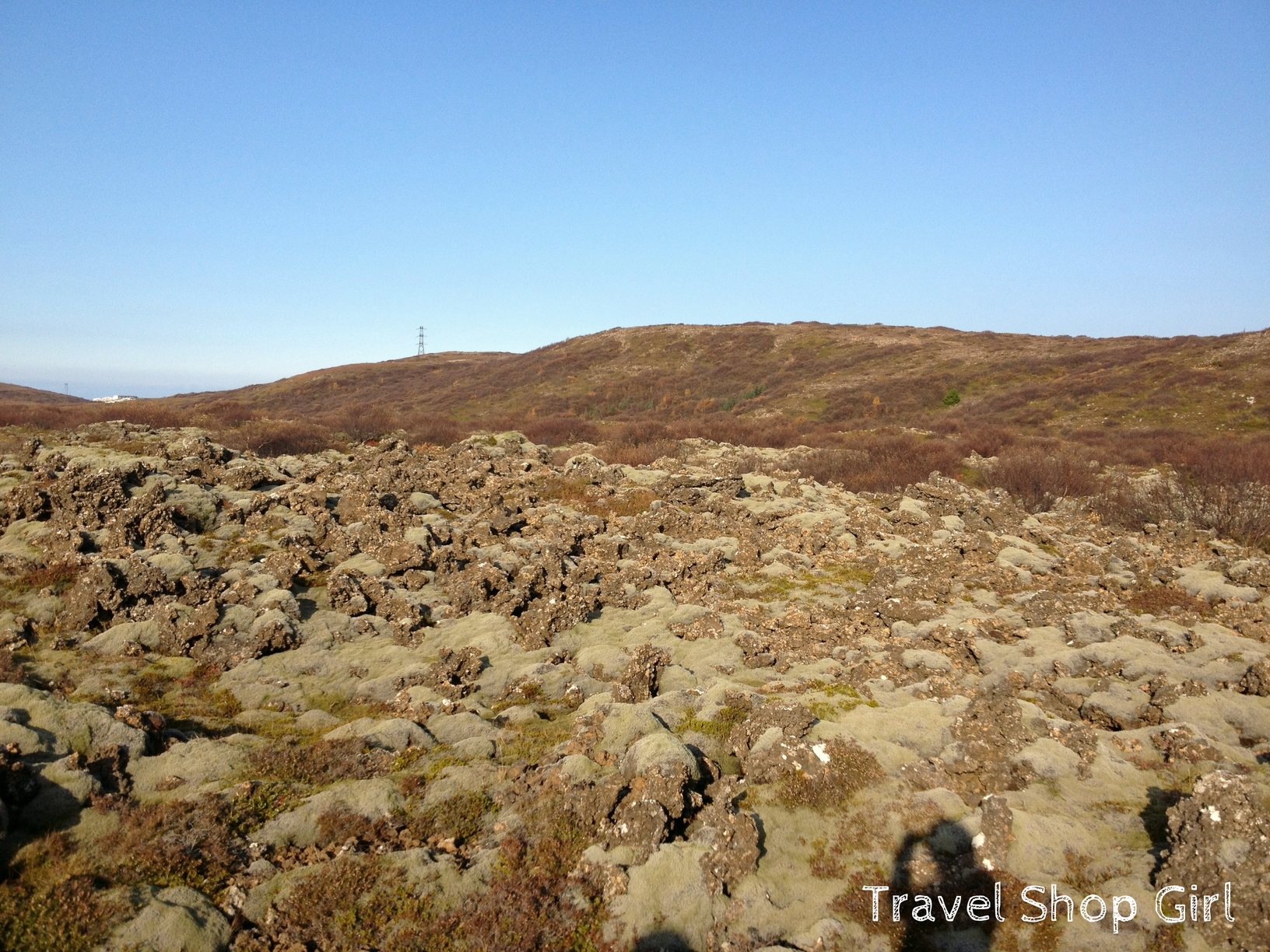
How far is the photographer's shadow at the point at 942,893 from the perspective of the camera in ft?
18.7

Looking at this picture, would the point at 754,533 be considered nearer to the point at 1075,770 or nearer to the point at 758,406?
the point at 1075,770

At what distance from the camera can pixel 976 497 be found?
810 inches

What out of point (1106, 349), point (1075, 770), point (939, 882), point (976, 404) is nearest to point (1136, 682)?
point (1075, 770)

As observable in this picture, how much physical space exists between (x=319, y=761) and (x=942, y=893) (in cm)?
667

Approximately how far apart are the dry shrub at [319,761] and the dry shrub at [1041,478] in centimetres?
2183

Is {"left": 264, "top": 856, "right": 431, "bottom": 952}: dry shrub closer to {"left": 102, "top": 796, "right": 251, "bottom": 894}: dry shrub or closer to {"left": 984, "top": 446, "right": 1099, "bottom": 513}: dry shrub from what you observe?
{"left": 102, "top": 796, "right": 251, "bottom": 894}: dry shrub

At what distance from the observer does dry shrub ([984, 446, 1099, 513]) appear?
23344 millimetres

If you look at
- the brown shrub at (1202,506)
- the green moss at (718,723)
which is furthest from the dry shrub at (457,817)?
the brown shrub at (1202,506)

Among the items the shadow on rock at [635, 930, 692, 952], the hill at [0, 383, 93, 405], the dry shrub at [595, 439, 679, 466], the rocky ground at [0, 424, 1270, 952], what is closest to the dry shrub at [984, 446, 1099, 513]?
the rocky ground at [0, 424, 1270, 952]

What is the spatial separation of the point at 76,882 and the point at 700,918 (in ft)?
16.6

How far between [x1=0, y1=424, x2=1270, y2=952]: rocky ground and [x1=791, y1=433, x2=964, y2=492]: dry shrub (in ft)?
29.2

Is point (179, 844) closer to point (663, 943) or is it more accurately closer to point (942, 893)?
point (663, 943)

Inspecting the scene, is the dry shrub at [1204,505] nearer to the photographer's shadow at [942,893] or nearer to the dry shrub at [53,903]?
the photographer's shadow at [942,893]

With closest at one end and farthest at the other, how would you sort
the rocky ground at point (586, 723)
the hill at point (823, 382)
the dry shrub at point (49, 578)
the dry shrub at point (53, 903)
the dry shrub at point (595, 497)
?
the dry shrub at point (53, 903)
the rocky ground at point (586, 723)
the dry shrub at point (49, 578)
the dry shrub at point (595, 497)
the hill at point (823, 382)
